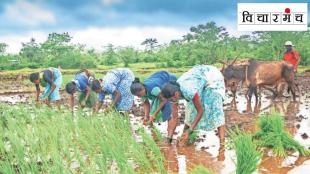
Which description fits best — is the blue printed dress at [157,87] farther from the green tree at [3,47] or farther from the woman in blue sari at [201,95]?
the green tree at [3,47]

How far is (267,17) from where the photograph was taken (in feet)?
29.8

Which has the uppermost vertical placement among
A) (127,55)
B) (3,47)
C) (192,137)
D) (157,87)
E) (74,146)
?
(3,47)

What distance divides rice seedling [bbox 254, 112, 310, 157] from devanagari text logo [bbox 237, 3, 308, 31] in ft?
11.2

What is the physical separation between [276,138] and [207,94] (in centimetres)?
87

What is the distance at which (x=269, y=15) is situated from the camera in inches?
354

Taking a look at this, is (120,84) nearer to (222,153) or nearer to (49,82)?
(49,82)

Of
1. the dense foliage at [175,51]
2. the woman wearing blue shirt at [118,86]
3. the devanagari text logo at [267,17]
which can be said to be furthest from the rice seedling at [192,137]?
the dense foliage at [175,51]

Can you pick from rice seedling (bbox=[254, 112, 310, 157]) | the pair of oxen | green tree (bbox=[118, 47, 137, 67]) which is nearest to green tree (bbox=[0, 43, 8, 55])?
green tree (bbox=[118, 47, 137, 67])

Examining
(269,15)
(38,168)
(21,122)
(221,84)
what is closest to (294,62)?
(269,15)

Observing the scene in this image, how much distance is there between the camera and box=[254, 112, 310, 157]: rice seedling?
17.4ft

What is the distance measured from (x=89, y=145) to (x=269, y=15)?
194 inches

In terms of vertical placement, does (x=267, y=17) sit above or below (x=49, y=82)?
above

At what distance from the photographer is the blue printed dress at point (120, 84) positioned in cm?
722

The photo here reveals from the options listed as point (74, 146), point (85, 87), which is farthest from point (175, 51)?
point (74, 146)
